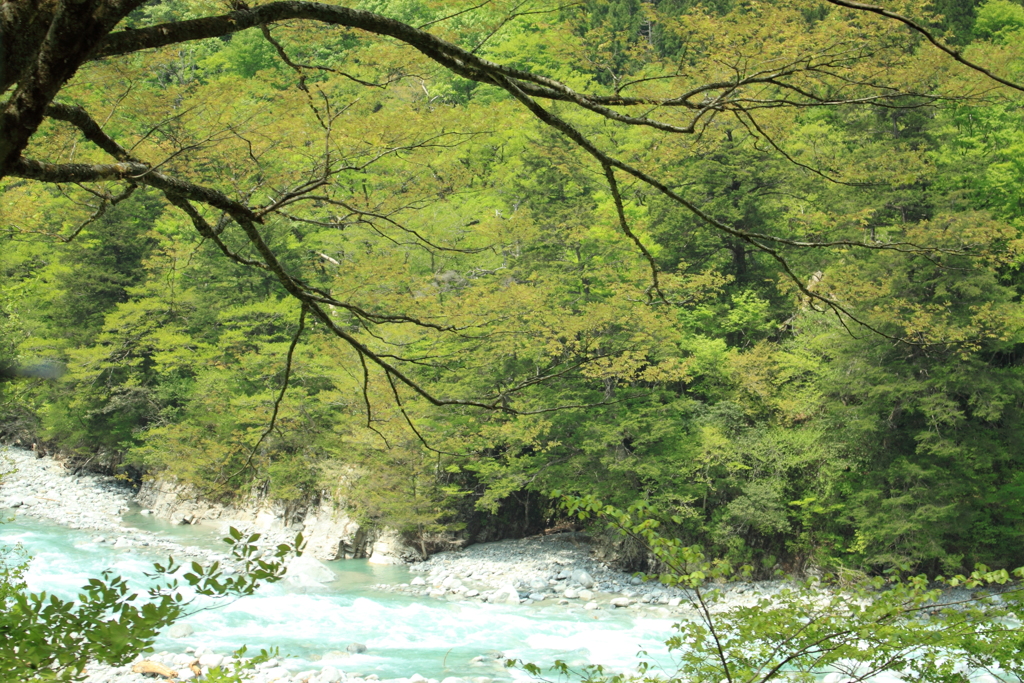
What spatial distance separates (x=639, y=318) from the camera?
13.5 metres

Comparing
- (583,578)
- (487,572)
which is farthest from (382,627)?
(583,578)

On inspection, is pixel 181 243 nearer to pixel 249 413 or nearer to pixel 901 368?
pixel 249 413

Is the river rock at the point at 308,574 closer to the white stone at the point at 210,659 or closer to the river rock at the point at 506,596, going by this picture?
the river rock at the point at 506,596

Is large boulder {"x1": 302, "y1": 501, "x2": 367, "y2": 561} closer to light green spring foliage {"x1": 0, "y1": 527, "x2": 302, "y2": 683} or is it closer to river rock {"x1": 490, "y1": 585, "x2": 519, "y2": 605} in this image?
river rock {"x1": 490, "y1": 585, "x2": 519, "y2": 605}

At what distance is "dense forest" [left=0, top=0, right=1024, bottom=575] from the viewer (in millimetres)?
11406

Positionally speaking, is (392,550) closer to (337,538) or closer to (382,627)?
(337,538)

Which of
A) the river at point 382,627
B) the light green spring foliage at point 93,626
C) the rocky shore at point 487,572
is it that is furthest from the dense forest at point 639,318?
the light green spring foliage at point 93,626

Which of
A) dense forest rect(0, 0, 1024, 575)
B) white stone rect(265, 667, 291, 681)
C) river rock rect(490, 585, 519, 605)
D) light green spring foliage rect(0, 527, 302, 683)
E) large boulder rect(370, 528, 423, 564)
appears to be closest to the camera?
light green spring foliage rect(0, 527, 302, 683)

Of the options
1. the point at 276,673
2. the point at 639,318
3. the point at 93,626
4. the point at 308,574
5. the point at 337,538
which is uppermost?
the point at 639,318

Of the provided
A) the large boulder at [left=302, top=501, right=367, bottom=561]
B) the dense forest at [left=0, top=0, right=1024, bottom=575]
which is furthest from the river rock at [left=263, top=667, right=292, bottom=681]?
the large boulder at [left=302, top=501, right=367, bottom=561]

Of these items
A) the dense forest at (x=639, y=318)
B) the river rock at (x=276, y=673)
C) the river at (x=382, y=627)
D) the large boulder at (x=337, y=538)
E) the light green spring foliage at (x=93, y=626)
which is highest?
the dense forest at (x=639, y=318)

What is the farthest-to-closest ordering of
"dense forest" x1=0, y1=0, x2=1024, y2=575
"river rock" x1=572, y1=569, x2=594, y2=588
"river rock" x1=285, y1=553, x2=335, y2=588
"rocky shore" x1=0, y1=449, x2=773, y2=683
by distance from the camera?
"river rock" x1=572, y1=569, x2=594, y2=588 → "river rock" x1=285, y1=553, x2=335, y2=588 → "rocky shore" x1=0, y1=449, x2=773, y2=683 → "dense forest" x1=0, y1=0, x2=1024, y2=575

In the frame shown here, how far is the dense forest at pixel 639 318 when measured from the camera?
449 inches

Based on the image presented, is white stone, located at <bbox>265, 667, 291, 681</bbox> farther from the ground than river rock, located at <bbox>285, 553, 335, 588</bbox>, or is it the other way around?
river rock, located at <bbox>285, 553, 335, 588</bbox>
